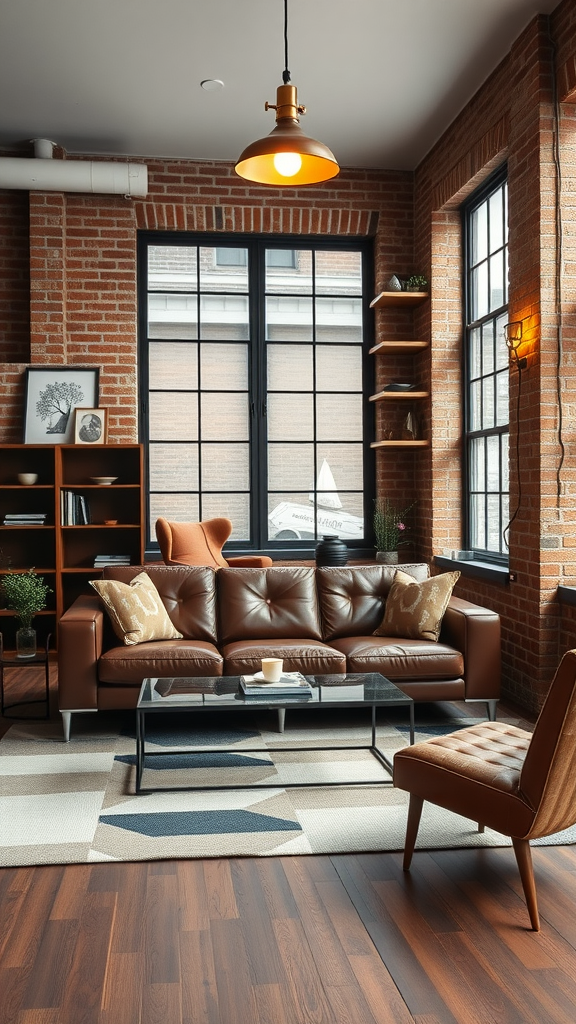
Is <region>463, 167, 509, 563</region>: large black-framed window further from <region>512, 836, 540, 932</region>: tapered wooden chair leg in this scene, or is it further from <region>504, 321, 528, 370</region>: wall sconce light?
<region>512, 836, 540, 932</region>: tapered wooden chair leg

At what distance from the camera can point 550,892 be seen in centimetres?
278

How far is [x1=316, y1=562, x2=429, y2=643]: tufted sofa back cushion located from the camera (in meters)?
5.07

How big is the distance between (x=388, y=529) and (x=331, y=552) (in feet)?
2.55

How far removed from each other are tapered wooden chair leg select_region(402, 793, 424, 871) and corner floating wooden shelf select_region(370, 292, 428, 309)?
4462 millimetres

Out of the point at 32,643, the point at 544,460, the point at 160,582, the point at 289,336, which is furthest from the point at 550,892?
the point at 289,336

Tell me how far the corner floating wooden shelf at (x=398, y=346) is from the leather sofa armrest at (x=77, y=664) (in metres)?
3.33

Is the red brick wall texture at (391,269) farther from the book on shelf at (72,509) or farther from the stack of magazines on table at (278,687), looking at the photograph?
the stack of magazines on table at (278,687)

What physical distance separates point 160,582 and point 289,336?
2.88 metres

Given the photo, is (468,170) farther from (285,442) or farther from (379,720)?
(379,720)

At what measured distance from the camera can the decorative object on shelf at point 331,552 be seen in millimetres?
6312

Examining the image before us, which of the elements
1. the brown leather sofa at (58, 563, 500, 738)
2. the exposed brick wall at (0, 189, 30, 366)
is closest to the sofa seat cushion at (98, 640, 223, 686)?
the brown leather sofa at (58, 563, 500, 738)

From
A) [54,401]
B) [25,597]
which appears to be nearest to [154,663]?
[25,597]

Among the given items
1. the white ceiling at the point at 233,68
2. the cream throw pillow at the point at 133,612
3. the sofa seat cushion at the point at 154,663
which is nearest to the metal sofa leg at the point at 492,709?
the sofa seat cushion at the point at 154,663

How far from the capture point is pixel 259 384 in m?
7.09
